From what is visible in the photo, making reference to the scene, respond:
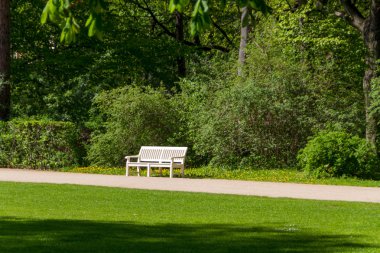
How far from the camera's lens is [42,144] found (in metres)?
27.8

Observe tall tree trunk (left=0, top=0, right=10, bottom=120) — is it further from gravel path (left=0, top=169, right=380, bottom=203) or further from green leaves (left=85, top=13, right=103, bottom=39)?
green leaves (left=85, top=13, right=103, bottom=39)

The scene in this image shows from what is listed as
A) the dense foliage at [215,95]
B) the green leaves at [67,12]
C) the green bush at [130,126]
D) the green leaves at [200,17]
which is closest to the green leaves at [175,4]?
the green leaves at [200,17]

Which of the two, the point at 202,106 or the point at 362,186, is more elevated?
the point at 202,106

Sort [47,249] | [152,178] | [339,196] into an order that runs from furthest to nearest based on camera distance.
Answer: [152,178] < [339,196] < [47,249]

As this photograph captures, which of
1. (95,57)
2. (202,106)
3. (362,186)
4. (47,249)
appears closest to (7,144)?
(202,106)

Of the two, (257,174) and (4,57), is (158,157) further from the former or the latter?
(4,57)

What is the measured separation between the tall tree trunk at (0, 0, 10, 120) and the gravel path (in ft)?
24.8

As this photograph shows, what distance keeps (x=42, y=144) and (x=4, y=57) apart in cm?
618

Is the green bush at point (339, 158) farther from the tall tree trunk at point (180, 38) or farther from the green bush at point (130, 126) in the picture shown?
the tall tree trunk at point (180, 38)

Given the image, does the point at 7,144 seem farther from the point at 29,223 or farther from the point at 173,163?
the point at 29,223

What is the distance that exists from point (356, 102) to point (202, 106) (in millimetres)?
4975

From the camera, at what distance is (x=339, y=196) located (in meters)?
18.5

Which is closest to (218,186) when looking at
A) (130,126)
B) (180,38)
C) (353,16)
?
(130,126)

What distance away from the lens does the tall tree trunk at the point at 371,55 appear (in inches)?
1076
